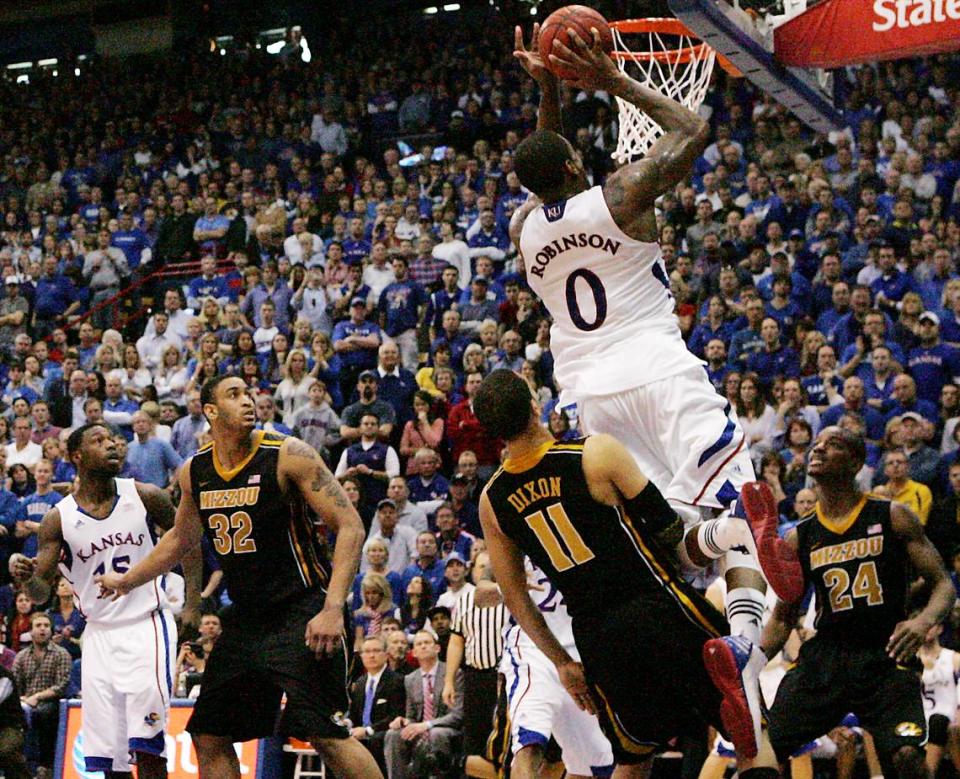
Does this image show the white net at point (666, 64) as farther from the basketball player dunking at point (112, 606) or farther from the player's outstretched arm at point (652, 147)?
the basketball player dunking at point (112, 606)

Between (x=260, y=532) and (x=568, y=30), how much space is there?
2.70 metres

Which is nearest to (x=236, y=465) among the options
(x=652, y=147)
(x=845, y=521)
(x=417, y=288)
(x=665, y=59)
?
(x=652, y=147)

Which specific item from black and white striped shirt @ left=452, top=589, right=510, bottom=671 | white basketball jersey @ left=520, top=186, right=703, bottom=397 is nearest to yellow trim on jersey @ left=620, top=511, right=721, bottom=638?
white basketball jersey @ left=520, top=186, right=703, bottom=397

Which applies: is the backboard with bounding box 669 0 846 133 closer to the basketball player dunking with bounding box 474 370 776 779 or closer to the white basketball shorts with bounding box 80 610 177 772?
the basketball player dunking with bounding box 474 370 776 779

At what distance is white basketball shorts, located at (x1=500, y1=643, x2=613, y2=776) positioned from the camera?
25.0ft

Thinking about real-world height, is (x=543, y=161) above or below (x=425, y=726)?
above

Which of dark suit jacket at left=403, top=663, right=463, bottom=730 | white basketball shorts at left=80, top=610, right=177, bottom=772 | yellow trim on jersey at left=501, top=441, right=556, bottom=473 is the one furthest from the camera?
dark suit jacket at left=403, top=663, right=463, bottom=730

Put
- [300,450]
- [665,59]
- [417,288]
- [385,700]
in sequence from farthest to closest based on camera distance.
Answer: [417,288] → [385,700] → [665,59] → [300,450]

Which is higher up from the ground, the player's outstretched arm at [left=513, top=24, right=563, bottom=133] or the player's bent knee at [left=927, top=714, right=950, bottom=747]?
the player's outstretched arm at [left=513, top=24, right=563, bottom=133]

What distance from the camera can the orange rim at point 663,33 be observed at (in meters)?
8.77

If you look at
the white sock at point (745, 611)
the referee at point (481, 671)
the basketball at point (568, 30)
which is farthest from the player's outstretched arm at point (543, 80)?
the referee at point (481, 671)

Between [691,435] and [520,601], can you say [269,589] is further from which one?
[691,435]

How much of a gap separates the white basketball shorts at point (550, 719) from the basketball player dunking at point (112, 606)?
1.98m

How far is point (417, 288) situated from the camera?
1697cm
